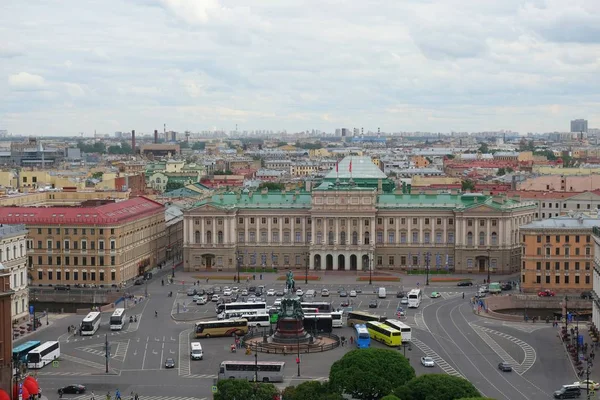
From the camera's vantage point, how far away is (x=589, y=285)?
101 meters

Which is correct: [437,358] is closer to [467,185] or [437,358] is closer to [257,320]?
[257,320]

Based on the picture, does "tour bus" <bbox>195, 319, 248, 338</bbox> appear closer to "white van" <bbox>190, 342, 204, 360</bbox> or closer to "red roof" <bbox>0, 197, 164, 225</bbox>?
"white van" <bbox>190, 342, 204, 360</bbox>

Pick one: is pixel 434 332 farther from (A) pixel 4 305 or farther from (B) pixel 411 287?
(A) pixel 4 305

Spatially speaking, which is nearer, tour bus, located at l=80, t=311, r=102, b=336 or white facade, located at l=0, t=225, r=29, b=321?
tour bus, located at l=80, t=311, r=102, b=336

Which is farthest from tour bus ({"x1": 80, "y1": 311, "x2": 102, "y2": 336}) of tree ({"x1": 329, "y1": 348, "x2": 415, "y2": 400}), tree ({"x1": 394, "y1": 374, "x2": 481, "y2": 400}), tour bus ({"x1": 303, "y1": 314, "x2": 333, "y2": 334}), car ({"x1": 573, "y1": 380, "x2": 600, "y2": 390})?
car ({"x1": 573, "y1": 380, "x2": 600, "y2": 390})

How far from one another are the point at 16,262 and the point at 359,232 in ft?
149

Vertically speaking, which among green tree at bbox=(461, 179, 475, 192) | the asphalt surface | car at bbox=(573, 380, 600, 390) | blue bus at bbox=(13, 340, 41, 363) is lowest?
the asphalt surface

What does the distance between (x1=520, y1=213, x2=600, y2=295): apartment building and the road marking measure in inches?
1003

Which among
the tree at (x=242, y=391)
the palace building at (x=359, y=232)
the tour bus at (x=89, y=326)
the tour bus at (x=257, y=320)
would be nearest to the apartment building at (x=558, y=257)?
the palace building at (x=359, y=232)

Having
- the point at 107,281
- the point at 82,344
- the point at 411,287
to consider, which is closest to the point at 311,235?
the point at 411,287

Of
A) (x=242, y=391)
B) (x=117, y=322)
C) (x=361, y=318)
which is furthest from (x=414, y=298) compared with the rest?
(x=242, y=391)

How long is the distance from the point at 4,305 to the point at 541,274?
59814 mm

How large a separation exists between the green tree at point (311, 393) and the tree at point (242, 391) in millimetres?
1076

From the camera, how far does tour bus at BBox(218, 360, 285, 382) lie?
67875 millimetres
